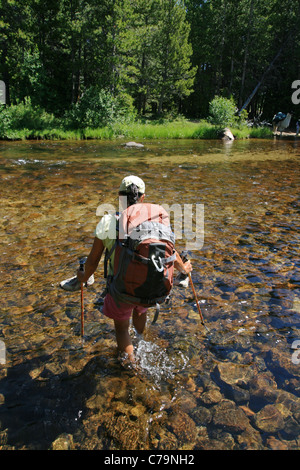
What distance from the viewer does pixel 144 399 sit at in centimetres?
341

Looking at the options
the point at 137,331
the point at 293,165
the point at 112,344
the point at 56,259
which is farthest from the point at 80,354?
the point at 293,165

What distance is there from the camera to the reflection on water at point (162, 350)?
10.1 feet

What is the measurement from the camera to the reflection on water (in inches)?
121

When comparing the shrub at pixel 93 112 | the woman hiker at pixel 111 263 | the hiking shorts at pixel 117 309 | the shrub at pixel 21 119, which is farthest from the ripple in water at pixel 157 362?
the shrub at pixel 93 112

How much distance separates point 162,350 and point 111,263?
153 cm

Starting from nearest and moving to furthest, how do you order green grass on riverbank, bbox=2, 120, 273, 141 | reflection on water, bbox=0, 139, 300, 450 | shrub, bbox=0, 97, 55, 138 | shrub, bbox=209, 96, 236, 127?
reflection on water, bbox=0, 139, 300, 450 → shrub, bbox=0, 97, 55, 138 → green grass on riverbank, bbox=2, 120, 273, 141 → shrub, bbox=209, 96, 236, 127

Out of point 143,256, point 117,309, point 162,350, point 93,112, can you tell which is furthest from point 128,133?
point 143,256

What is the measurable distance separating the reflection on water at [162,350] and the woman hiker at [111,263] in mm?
501

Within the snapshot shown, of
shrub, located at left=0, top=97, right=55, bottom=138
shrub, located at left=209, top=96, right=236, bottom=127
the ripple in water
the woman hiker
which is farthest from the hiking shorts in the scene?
shrub, located at left=209, top=96, right=236, bottom=127

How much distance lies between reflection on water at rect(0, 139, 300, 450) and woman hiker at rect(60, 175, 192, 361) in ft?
1.64

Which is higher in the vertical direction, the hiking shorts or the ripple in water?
the hiking shorts

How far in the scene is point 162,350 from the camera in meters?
4.13

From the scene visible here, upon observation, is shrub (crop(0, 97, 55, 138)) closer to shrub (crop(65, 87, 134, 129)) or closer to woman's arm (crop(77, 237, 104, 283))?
shrub (crop(65, 87, 134, 129))

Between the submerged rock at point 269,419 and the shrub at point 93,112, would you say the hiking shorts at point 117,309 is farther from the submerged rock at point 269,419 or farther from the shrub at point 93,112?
the shrub at point 93,112
